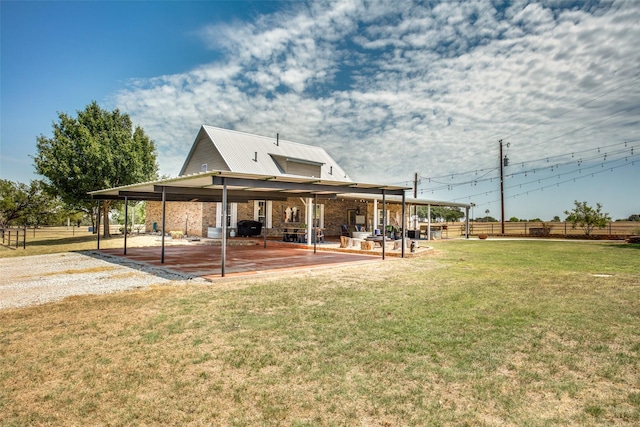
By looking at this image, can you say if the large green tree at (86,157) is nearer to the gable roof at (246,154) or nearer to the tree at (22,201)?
the gable roof at (246,154)

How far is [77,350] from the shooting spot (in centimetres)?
395

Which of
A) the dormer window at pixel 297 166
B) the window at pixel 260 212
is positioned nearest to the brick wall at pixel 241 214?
the window at pixel 260 212

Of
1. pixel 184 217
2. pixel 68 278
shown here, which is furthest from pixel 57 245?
pixel 68 278

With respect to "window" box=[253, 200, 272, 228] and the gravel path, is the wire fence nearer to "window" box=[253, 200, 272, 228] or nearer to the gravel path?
"window" box=[253, 200, 272, 228]

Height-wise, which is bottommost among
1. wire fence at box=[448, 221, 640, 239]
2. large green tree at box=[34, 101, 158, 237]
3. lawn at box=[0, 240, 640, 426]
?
lawn at box=[0, 240, 640, 426]

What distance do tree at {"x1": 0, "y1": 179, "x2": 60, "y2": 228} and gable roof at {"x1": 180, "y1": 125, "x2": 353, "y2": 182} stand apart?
10421 millimetres

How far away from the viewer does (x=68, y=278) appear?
344 inches

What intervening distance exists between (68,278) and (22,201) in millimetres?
21697

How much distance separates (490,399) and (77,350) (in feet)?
14.6

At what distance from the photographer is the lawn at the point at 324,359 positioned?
2.71m

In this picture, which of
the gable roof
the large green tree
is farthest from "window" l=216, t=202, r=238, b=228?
the large green tree

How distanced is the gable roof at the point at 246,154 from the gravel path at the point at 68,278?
30.6 feet

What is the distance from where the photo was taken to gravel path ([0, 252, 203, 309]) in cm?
691

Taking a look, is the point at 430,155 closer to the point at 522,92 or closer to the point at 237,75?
the point at 522,92
